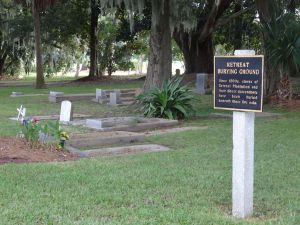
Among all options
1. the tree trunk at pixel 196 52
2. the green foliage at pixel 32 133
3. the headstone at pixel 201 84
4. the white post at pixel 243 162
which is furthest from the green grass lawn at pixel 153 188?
the tree trunk at pixel 196 52

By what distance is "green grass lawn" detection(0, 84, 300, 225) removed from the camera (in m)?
5.38

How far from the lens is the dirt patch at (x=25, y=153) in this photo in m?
8.85

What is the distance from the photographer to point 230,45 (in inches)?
1489

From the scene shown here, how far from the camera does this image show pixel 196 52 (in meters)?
30.8

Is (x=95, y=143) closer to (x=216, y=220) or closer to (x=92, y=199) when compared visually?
(x=92, y=199)

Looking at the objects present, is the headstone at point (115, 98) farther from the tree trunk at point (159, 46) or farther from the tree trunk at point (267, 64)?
the tree trunk at point (267, 64)

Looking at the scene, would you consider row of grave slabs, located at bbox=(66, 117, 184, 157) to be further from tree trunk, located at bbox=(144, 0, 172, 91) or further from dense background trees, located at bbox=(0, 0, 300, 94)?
dense background trees, located at bbox=(0, 0, 300, 94)

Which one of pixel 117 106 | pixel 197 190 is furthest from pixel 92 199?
pixel 117 106

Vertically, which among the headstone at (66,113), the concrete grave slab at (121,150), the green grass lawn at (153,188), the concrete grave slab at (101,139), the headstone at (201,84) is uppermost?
the headstone at (201,84)

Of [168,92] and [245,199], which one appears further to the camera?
[168,92]

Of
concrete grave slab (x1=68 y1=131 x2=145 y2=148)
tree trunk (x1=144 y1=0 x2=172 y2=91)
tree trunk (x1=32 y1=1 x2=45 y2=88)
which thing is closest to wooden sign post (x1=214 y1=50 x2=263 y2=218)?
concrete grave slab (x1=68 y1=131 x2=145 y2=148)

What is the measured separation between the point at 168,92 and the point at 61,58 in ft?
148

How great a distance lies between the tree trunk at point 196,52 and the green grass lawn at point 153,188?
20.3 metres

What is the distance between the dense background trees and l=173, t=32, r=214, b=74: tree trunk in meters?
0.06
